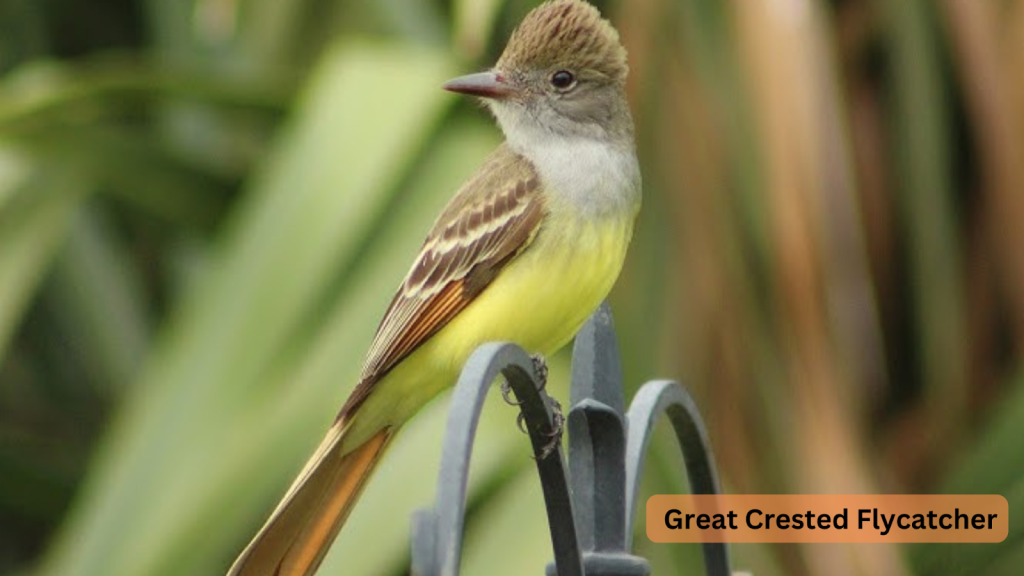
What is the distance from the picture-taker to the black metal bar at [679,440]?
1.90 meters

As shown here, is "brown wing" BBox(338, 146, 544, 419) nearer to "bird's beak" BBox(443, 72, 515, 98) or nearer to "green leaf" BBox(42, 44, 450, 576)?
"bird's beak" BBox(443, 72, 515, 98)

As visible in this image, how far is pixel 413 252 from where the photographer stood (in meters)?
2.66

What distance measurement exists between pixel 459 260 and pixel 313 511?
43 cm

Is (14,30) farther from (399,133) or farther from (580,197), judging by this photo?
(580,197)

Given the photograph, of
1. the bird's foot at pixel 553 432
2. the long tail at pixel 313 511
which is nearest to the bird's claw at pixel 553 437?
the bird's foot at pixel 553 432

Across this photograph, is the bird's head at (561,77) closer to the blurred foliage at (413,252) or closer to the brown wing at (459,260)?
the brown wing at (459,260)

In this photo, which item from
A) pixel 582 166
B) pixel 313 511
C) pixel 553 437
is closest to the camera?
pixel 553 437

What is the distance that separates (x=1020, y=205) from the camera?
330 cm

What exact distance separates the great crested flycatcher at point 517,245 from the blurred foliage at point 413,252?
0.82 ft

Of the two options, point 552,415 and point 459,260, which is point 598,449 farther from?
point 459,260

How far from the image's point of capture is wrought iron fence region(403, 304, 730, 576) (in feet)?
5.49

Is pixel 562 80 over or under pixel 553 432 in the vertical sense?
over

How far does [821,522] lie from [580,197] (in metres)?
0.95

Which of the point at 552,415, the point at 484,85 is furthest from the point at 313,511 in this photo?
the point at 484,85
